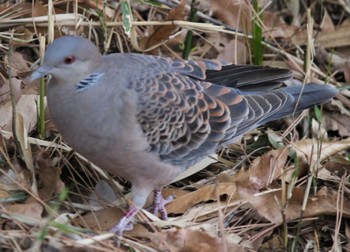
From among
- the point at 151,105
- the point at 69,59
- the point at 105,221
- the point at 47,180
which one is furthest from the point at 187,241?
the point at 69,59

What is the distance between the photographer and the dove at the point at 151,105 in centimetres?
301

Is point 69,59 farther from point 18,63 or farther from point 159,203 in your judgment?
point 18,63

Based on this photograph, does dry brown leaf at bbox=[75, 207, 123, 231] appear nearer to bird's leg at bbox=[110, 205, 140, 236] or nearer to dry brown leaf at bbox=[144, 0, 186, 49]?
bird's leg at bbox=[110, 205, 140, 236]

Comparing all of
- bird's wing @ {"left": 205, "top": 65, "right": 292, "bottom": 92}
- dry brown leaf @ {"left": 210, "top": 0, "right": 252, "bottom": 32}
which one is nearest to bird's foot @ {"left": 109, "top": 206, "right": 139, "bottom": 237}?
bird's wing @ {"left": 205, "top": 65, "right": 292, "bottom": 92}

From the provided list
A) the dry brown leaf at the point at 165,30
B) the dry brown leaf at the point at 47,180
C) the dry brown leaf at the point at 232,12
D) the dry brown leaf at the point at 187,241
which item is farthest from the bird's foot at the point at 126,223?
the dry brown leaf at the point at 232,12

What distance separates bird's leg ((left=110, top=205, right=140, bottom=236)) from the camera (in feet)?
10.3

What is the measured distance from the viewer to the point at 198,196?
3.48 metres

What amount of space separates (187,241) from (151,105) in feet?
1.91

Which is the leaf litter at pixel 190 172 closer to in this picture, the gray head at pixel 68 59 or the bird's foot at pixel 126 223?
the bird's foot at pixel 126 223

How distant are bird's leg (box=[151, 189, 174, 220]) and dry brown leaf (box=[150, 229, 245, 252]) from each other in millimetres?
408

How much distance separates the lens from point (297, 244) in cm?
342

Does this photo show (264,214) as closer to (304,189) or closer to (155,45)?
(304,189)

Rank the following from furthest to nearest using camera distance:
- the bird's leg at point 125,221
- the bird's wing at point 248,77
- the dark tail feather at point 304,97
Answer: the dark tail feather at point 304,97 → the bird's wing at point 248,77 → the bird's leg at point 125,221

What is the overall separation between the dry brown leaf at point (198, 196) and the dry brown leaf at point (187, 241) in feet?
1.56
